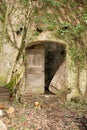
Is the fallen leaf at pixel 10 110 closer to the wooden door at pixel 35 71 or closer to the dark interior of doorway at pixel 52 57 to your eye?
the wooden door at pixel 35 71

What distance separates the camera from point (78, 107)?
8.14 meters

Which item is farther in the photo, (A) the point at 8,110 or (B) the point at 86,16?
(B) the point at 86,16

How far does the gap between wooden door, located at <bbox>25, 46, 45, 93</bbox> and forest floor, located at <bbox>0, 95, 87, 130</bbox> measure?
110 centimetres

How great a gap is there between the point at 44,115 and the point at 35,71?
8.39 ft

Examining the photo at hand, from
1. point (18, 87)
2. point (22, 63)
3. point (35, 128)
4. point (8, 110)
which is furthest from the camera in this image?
point (22, 63)

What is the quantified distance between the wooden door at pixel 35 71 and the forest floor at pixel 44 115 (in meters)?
1.10

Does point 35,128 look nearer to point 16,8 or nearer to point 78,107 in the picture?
point 78,107

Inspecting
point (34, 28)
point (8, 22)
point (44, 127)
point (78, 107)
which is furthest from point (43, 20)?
point (44, 127)

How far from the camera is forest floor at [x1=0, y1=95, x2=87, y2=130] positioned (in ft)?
22.3

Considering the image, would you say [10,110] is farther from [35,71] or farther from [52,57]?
[52,57]

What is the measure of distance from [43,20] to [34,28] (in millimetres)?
335

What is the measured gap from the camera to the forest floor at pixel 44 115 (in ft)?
22.3

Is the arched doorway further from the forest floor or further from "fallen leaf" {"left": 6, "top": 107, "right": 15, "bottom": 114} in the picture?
"fallen leaf" {"left": 6, "top": 107, "right": 15, "bottom": 114}

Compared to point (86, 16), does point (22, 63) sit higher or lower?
lower
